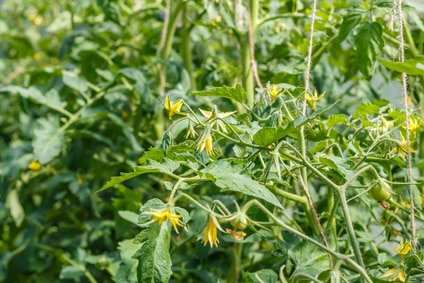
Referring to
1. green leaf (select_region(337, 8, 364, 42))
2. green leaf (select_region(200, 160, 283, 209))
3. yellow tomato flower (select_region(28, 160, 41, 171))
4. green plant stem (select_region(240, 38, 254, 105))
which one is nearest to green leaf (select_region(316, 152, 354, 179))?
green leaf (select_region(200, 160, 283, 209))

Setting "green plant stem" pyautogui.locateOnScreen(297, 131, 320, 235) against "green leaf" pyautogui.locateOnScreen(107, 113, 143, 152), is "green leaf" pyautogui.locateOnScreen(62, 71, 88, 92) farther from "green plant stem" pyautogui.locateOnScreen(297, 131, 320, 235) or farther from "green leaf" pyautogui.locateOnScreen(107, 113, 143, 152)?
"green plant stem" pyautogui.locateOnScreen(297, 131, 320, 235)

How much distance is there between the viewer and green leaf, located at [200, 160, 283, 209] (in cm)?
74

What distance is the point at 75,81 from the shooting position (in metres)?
1.57

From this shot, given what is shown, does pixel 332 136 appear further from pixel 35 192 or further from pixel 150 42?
pixel 35 192

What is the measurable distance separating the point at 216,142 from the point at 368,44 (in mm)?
349

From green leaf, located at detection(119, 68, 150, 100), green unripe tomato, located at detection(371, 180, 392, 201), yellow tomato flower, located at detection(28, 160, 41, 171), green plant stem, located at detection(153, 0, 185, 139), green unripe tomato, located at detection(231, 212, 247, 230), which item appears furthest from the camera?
yellow tomato flower, located at detection(28, 160, 41, 171)

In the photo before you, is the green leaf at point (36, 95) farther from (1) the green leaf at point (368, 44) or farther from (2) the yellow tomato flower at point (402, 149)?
(2) the yellow tomato flower at point (402, 149)

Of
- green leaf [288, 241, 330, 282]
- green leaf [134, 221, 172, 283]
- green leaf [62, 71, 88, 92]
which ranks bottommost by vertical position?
green leaf [288, 241, 330, 282]

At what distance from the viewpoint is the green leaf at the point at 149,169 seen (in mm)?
779

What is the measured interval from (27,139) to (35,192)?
0.47 ft

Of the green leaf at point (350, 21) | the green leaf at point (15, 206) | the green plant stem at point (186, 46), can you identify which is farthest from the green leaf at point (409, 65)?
the green leaf at point (15, 206)

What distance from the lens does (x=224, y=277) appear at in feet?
4.96

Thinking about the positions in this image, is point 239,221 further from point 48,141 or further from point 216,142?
point 48,141

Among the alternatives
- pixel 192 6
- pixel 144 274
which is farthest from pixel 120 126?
pixel 144 274
